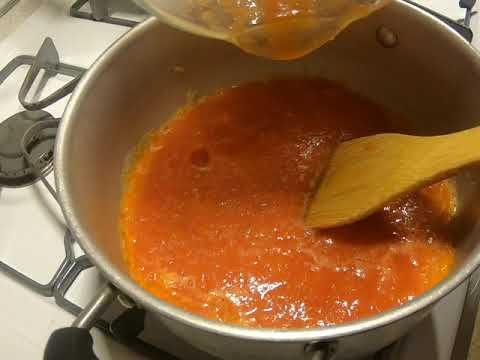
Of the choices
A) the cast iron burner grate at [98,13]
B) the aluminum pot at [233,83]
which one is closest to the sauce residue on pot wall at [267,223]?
the aluminum pot at [233,83]

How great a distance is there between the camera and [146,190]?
0.90 meters

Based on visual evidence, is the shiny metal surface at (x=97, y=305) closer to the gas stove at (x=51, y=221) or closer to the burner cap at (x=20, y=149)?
the gas stove at (x=51, y=221)

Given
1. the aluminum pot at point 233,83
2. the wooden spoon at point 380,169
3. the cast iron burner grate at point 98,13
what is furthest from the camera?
the cast iron burner grate at point 98,13

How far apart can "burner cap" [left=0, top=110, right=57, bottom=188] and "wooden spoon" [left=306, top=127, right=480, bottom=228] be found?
0.43 meters

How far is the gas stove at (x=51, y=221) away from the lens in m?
0.73

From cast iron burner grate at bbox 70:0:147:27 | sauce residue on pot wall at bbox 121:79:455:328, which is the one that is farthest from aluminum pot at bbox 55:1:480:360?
cast iron burner grate at bbox 70:0:147:27

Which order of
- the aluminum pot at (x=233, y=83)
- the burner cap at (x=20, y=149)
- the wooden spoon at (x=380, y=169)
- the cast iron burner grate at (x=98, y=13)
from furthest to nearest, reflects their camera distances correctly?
the cast iron burner grate at (x=98, y=13)
the burner cap at (x=20, y=149)
the wooden spoon at (x=380, y=169)
the aluminum pot at (x=233, y=83)

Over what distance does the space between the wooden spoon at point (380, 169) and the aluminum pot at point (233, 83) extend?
0.33 ft

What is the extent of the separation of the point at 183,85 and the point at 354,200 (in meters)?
0.39

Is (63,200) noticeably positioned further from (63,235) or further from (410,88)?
(410,88)

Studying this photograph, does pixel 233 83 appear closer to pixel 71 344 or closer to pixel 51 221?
pixel 51 221

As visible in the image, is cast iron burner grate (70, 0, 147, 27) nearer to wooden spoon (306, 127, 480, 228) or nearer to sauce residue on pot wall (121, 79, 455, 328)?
sauce residue on pot wall (121, 79, 455, 328)

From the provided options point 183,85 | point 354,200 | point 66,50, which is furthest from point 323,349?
point 66,50

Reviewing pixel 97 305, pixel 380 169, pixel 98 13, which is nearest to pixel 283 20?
pixel 380 169
